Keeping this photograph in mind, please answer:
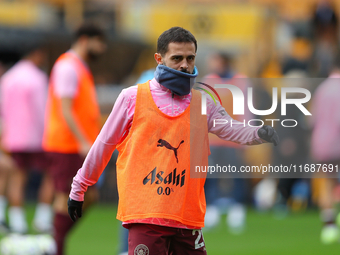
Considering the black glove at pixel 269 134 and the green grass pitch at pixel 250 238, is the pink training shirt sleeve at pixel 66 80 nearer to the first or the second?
the green grass pitch at pixel 250 238

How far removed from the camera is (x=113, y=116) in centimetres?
337

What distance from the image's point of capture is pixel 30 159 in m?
8.75

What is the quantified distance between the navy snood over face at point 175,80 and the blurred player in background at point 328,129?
4.28ft

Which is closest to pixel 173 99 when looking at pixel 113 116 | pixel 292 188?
pixel 113 116

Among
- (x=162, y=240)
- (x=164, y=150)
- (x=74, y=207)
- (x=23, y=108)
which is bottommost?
(x=162, y=240)

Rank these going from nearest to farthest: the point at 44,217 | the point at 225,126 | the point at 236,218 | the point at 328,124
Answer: the point at 225,126, the point at 328,124, the point at 44,217, the point at 236,218

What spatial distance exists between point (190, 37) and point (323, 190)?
5.12m

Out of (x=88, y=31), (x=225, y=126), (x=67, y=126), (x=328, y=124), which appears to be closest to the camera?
(x=225, y=126)

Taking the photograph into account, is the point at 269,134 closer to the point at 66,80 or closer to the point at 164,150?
the point at 164,150

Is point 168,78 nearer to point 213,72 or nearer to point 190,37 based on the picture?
point 190,37

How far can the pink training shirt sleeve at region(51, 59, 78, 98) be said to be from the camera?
5566mm

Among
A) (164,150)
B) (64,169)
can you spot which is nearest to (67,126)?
(64,169)

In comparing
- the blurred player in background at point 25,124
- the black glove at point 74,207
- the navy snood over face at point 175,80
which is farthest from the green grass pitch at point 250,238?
the navy snood over face at point 175,80

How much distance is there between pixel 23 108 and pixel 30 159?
73 centimetres
